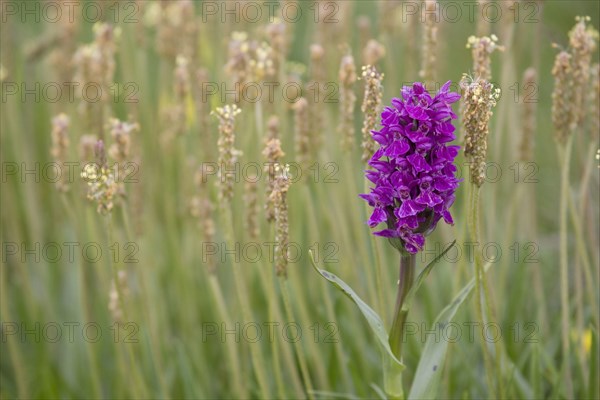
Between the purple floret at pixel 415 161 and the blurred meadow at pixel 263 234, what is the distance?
368 mm

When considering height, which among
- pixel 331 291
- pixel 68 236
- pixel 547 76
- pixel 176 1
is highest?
pixel 176 1

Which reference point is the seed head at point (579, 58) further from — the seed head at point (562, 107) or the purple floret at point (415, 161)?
the purple floret at point (415, 161)

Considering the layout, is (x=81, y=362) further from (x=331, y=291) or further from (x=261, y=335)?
(x=331, y=291)

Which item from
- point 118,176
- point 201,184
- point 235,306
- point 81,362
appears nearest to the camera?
point 118,176

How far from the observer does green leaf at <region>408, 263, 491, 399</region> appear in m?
1.88

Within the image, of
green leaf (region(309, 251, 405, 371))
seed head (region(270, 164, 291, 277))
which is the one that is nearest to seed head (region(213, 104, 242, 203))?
seed head (region(270, 164, 291, 277))

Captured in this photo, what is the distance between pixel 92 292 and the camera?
12.4 ft

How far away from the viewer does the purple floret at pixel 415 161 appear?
1.61 meters

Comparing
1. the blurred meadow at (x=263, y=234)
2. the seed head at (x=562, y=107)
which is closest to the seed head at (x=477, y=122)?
the blurred meadow at (x=263, y=234)

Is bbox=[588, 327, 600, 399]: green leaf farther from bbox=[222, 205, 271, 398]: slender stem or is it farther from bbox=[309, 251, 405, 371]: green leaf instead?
bbox=[222, 205, 271, 398]: slender stem

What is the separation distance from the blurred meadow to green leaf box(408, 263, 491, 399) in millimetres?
27

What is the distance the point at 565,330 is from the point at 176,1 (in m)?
2.09

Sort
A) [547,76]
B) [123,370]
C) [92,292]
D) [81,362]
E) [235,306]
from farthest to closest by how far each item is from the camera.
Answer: [547,76] → [92,292] → [81,362] → [235,306] → [123,370]

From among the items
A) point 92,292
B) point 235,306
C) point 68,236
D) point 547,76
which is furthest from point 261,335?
point 547,76
